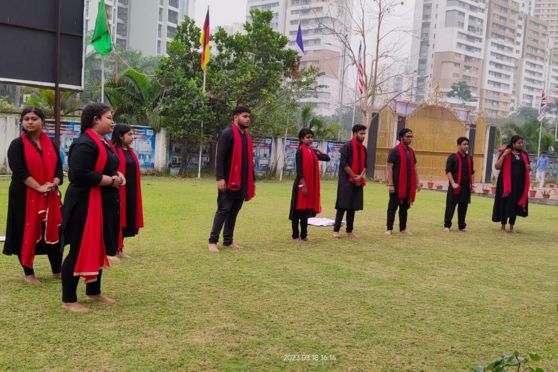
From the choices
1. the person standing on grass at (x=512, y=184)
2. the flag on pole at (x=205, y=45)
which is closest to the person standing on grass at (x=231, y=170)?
the person standing on grass at (x=512, y=184)

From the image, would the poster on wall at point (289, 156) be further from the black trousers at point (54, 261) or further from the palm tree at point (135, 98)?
the black trousers at point (54, 261)

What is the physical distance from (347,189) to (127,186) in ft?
9.97

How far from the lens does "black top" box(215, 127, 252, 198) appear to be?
6.52 meters

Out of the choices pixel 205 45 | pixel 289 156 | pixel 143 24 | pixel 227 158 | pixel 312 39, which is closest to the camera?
pixel 227 158

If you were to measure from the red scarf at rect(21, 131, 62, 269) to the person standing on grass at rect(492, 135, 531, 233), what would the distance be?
6.93 meters

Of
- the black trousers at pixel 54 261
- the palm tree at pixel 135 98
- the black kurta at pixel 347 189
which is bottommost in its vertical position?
the black trousers at pixel 54 261

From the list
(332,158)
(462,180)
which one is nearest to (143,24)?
(332,158)

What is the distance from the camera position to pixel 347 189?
7.89m

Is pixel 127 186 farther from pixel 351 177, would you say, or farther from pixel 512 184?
pixel 512 184

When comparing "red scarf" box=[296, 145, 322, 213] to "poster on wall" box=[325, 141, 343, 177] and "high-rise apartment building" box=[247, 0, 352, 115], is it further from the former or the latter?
"high-rise apartment building" box=[247, 0, 352, 115]

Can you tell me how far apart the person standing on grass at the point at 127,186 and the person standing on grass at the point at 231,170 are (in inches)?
34.8

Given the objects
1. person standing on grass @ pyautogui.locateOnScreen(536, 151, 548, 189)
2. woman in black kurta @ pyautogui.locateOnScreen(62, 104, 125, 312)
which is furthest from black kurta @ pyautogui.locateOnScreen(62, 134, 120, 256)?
person standing on grass @ pyautogui.locateOnScreen(536, 151, 548, 189)

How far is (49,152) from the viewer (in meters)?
4.86

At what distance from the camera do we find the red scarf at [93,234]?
402cm
